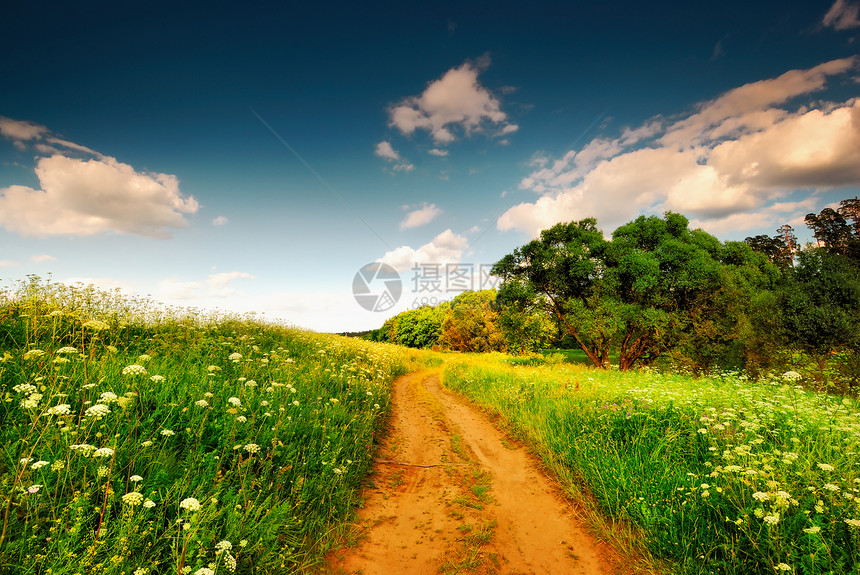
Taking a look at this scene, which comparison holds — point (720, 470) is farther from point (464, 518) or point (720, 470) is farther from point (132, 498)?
point (132, 498)

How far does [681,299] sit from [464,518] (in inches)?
850

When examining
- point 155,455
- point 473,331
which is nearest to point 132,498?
point 155,455

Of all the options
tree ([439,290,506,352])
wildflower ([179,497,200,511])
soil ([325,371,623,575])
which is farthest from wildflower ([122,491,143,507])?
tree ([439,290,506,352])

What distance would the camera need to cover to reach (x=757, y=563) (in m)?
3.31

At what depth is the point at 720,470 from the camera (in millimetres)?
4047

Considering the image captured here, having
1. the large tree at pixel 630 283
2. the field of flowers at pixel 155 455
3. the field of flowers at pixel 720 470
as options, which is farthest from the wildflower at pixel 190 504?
the large tree at pixel 630 283

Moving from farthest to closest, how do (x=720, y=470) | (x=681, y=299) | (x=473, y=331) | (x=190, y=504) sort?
1. (x=473, y=331)
2. (x=681, y=299)
3. (x=720, y=470)
4. (x=190, y=504)

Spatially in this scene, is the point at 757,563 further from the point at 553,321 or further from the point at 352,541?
the point at 553,321

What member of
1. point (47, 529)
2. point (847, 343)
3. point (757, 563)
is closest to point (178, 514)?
point (47, 529)

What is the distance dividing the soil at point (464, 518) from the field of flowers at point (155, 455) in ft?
1.80

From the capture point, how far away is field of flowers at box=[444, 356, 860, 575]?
10.9ft

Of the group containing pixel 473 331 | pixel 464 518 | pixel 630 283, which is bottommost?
pixel 464 518

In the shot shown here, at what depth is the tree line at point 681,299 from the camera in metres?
14.2

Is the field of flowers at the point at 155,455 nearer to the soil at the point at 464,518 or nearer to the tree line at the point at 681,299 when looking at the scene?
the soil at the point at 464,518
